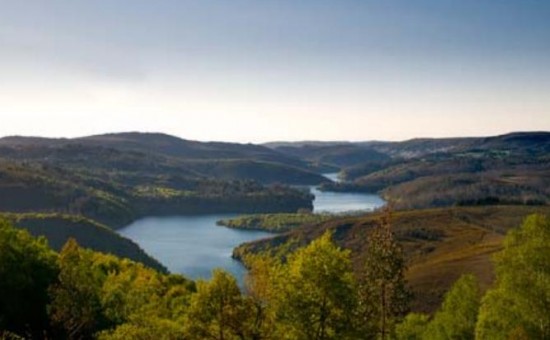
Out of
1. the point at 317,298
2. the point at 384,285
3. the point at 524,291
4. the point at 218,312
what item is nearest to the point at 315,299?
the point at 317,298

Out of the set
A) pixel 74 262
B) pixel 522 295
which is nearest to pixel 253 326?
pixel 522 295

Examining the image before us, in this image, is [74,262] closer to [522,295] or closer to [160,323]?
[160,323]

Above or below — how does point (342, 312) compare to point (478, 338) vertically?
above

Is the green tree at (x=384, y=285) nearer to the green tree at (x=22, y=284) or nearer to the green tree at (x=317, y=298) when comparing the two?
the green tree at (x=317, y=298)

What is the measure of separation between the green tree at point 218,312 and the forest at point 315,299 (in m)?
0.06

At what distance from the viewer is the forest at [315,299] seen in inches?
1544

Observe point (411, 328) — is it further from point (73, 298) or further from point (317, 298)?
point (317, 298)

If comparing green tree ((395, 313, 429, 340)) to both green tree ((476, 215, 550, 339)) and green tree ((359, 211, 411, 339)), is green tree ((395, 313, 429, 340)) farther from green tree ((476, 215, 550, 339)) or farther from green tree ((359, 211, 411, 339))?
green tree ((476, 215, 550, 339))

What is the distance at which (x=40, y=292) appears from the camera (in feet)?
229

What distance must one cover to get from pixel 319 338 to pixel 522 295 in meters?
15.6

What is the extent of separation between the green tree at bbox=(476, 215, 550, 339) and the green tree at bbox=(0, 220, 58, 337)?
4040 centimetres

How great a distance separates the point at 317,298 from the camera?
39.1 m

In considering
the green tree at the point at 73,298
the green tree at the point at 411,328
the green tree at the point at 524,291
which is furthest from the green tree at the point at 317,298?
the green tree at the point at 411,328

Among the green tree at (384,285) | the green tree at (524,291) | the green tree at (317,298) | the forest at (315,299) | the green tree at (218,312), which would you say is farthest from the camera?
the green tree at (384,285)
